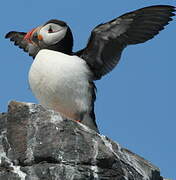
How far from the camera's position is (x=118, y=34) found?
12.1 metres

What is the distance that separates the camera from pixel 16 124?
31.4 ft

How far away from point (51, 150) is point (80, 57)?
3.13 m

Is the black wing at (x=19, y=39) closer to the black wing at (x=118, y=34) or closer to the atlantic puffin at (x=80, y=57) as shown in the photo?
the atlantic puffin at (x=80, y=57)

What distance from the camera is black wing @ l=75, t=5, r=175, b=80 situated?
1191 cm

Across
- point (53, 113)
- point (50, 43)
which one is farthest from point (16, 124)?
point (50, 43)

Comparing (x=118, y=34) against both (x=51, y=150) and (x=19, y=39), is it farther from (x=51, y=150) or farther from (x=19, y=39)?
(x=51, y=150)

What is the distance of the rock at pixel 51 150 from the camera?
9.11 m

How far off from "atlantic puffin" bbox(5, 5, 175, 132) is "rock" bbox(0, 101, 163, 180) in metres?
1.76

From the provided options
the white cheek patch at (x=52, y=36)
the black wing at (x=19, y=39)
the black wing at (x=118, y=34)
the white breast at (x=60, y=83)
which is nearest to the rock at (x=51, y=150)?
the white breast at (x=60, y=83)

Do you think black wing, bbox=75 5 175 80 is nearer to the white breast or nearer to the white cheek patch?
the white cheek patch

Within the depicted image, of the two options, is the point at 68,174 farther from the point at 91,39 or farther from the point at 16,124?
the point at 91,39

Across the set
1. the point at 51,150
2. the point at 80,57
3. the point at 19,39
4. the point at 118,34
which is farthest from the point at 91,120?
the point at 19,39

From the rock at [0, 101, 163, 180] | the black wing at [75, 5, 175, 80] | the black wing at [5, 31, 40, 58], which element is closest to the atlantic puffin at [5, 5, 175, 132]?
the black wing at [75, 5, 175, 80]

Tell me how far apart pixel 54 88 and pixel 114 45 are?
135 centimetres
